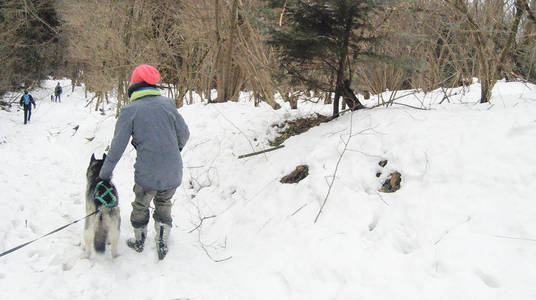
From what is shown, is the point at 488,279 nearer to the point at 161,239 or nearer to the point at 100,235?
the point at 161,239

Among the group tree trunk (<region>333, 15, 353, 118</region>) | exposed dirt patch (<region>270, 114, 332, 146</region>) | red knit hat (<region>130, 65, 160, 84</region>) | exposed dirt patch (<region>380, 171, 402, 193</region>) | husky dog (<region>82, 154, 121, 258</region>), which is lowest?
husky dog (<region>82, 154, 121, 258</region>)

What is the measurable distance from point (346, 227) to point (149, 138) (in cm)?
236

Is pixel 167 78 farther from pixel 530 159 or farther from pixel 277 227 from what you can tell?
pixel 530 159

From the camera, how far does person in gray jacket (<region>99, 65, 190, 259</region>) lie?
3.24 m

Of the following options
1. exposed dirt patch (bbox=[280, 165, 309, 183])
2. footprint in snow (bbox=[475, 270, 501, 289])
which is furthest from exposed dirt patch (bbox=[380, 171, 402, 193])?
footprint in snow (bbox=[475, 270, 501, 289])

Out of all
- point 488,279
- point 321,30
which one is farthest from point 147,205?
point 321,30

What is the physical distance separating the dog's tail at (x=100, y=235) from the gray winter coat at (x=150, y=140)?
51cm

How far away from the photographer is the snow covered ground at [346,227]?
2.68 metres

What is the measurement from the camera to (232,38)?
8.84 m

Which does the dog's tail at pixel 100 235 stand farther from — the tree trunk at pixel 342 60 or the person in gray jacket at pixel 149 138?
the tree trunk at pixel 342 60

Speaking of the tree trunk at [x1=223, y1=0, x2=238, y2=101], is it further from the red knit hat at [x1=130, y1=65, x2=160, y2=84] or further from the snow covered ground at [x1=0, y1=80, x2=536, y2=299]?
the red knit hat at [x1=130, y1=65, x2=160, y2=84]

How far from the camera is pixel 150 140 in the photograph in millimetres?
3273

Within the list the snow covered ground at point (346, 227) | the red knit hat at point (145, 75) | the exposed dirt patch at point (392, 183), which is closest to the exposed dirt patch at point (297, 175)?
the snow covered ground at point (346, 227)

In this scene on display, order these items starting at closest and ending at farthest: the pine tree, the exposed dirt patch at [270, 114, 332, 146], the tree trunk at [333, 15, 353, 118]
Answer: the pine tree
the tree trunk at [333, 15, 353, 118]
the exposed dirt patch at [270, 114, 332, 146]
